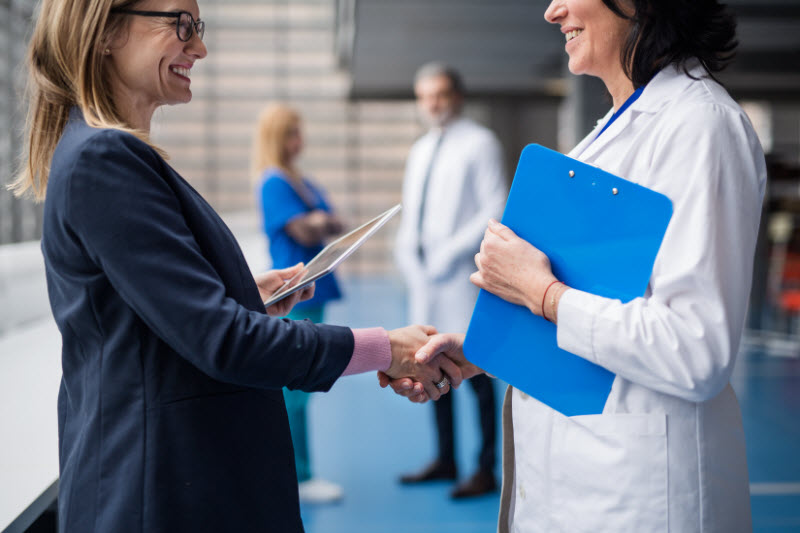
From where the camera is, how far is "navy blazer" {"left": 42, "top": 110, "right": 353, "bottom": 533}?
986mm

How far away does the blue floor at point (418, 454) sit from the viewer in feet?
9.69

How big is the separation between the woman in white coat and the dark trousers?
79.5 inches

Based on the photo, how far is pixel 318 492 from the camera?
3.14 metres

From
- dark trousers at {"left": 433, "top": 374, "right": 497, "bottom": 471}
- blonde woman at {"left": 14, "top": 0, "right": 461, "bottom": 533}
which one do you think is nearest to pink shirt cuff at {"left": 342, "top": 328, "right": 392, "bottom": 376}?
blonde woman at {"left": 14, "top": 0, "right": 461, "bottom": 533}

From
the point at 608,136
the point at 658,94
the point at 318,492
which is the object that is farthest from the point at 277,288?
the point at 318,492

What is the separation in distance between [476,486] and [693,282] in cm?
240

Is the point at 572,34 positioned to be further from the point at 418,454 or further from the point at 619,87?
the point at 418,454

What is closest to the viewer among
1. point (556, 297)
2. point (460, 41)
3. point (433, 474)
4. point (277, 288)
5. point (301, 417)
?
point (556, 297)

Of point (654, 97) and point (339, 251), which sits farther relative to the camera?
point (339, 251)

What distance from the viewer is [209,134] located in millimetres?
16391

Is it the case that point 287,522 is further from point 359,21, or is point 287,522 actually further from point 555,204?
point 359,21

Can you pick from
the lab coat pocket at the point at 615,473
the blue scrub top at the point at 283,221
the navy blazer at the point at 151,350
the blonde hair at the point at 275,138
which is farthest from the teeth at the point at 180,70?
the blonde hair at the point at 275,138

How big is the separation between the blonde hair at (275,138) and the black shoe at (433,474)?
1.58 meters

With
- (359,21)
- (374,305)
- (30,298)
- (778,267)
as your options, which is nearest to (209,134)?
(374,305)
